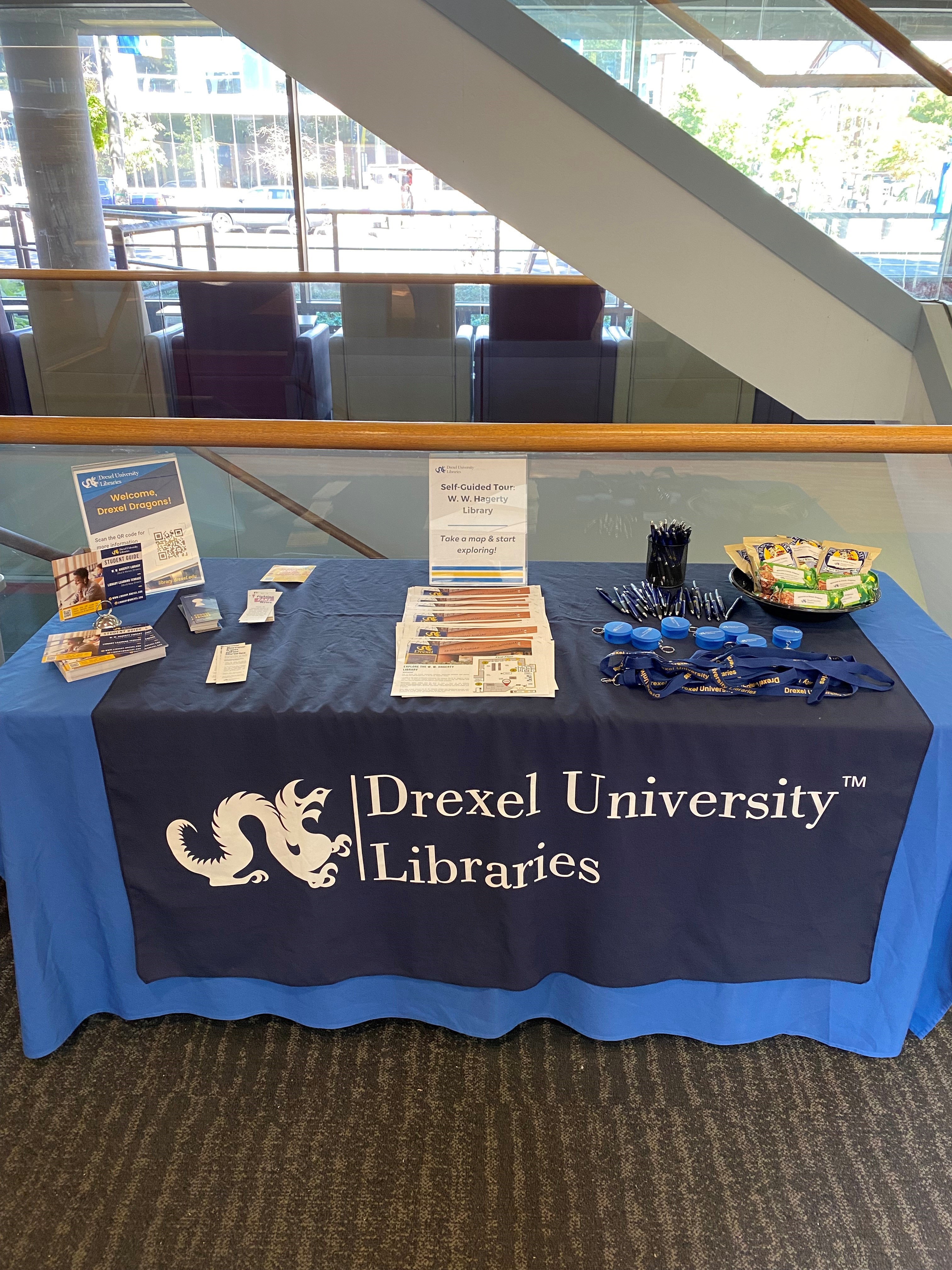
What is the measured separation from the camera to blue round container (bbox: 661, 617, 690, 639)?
1.49 m

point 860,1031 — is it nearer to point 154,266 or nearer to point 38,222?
point 154,266

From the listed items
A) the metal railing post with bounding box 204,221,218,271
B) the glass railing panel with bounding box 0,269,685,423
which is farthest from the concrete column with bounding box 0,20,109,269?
the glass railing panel with bounding box 0,269,685,423

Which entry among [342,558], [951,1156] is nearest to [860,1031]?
[951,1156]

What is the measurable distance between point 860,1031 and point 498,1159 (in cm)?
65

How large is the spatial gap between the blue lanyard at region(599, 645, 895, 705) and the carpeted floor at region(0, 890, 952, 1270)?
0.67 metres

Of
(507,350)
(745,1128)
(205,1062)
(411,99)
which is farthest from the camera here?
(507,350)

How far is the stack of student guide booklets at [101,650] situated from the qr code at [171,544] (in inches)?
7.8

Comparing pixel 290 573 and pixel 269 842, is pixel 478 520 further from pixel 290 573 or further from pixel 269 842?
pixel 269 842

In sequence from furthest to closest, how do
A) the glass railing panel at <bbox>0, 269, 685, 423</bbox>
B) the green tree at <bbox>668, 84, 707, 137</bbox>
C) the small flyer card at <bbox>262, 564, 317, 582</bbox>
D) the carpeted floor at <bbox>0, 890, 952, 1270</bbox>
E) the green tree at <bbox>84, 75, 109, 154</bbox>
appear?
1. the green tree at <bbox>84, 75, 109, 154</bbox>
2. the glass railing panel at <bbox>0, 269, 685, 423</bbox>
3. the green tree at <bbox>668, 84, 707, 137</bbox>
4. the small flyer card at <bbox>262, 564, 317, 582</bbox>
5. the carpeted floor at <bbox>0, 890, 952, 1270</bbox>

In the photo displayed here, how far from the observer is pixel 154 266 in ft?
16.1

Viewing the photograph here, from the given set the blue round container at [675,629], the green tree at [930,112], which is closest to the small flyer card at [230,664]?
the blue round container at [675,629]

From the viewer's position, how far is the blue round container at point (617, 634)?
1.47m

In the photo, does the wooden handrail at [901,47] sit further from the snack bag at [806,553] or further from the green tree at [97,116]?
the green tree at [97,116]

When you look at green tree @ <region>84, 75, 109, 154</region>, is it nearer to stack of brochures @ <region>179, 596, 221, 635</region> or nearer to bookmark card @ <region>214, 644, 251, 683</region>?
stack of brochures @ <region>179, 596, 221, 635</region>
